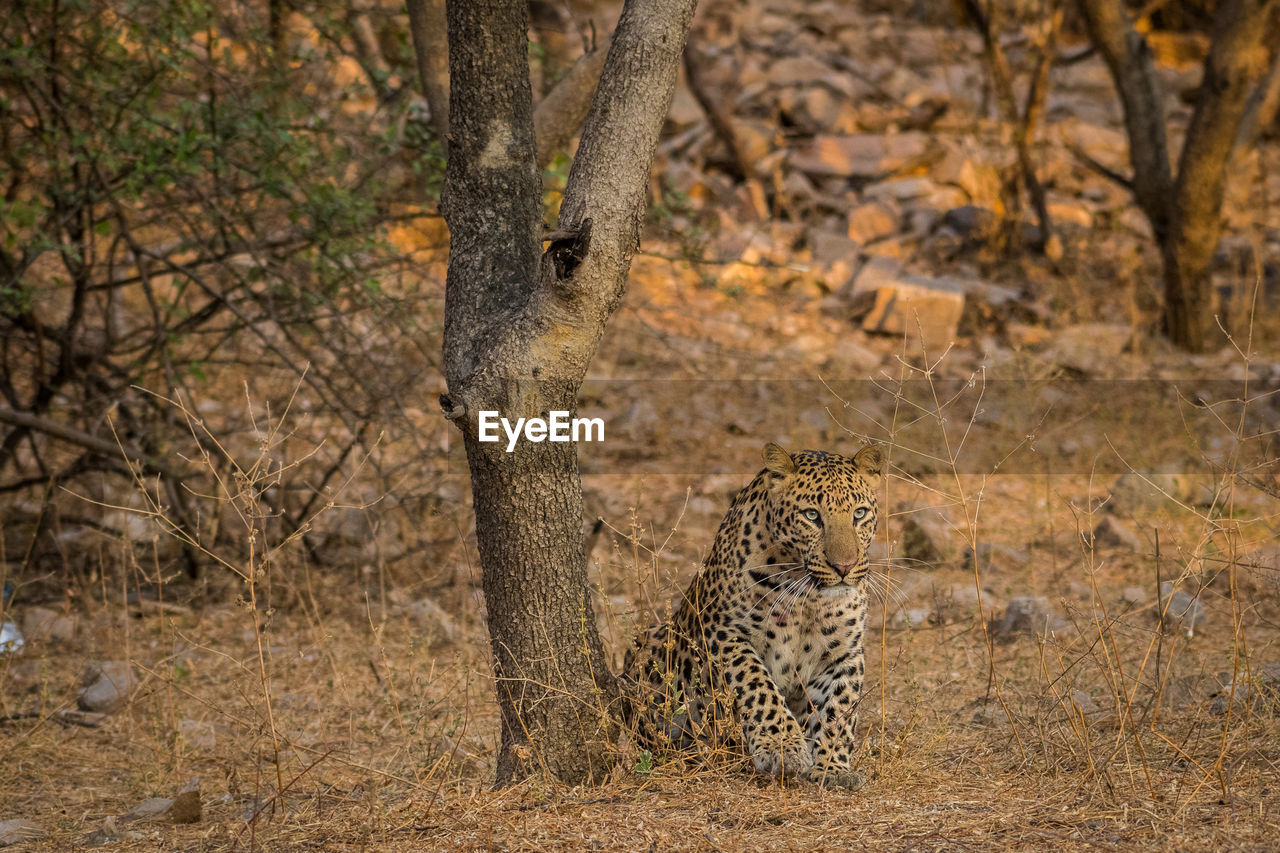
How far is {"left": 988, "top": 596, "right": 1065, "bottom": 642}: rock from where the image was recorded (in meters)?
6.42

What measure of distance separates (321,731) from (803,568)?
7.91 ft

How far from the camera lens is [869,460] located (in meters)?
4.70

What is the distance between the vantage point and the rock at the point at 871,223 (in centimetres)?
1409

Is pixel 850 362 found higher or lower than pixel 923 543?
higher

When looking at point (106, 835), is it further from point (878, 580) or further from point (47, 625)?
point (878, 580)

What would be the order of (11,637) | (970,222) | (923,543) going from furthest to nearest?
(970,222) → (923,543) → (11,637)

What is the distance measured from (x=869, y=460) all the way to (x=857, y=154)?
1196cm

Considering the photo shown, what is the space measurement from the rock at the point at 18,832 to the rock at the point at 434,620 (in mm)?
2271

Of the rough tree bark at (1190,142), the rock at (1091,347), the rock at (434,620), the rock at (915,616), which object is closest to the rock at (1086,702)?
the rock at (915,616)

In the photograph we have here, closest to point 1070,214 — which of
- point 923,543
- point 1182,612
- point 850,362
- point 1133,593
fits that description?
point 850,362

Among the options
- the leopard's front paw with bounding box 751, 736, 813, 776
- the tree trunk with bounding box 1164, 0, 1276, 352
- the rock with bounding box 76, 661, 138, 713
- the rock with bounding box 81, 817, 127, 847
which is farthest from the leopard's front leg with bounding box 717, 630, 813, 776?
the tree trunk with bounding box 1164, 0, 1276, 352

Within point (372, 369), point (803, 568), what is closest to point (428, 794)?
point (803, 568)

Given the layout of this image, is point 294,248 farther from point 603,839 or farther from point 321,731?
point 603,839

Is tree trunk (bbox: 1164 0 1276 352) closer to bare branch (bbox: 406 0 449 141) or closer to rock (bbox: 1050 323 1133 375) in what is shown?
rock (bbox: 1050 323 1133 375)
